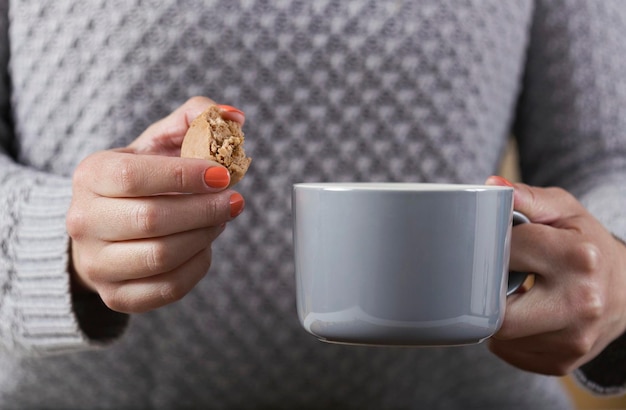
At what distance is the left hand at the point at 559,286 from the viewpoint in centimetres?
40

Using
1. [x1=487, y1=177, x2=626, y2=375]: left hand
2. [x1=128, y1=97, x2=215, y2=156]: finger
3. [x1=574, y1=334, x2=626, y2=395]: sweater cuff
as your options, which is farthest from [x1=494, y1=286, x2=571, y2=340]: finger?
[x1=128, y1=97, x2=215, y2=156]: finger

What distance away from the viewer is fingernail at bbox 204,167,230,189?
336mm

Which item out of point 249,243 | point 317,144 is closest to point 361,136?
point 317,144

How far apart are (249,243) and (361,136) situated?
0.15 metres

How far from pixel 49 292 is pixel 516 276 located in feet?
1.05

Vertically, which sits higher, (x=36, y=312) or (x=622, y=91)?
(x=622, y=91)

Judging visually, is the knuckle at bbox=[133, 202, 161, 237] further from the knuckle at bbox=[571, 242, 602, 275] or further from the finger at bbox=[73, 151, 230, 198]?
the knuckle at bbox=[571, 242, 602, 275]

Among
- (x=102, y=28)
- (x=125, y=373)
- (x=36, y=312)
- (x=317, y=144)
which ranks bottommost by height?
(x=125, y=373)

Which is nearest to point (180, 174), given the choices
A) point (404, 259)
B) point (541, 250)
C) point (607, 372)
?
point (404, 259)

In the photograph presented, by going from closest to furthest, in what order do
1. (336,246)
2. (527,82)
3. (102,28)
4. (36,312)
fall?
1. (336,246)
2. (36,312)
3. (102,28)
4. (527,82)

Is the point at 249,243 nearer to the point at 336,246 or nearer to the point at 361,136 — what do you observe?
the point at 361,136

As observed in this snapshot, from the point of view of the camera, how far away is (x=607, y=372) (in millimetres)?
512

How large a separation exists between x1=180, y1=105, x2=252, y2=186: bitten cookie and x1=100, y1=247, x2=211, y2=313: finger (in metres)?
0.06

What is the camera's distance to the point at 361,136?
60 centimetres
